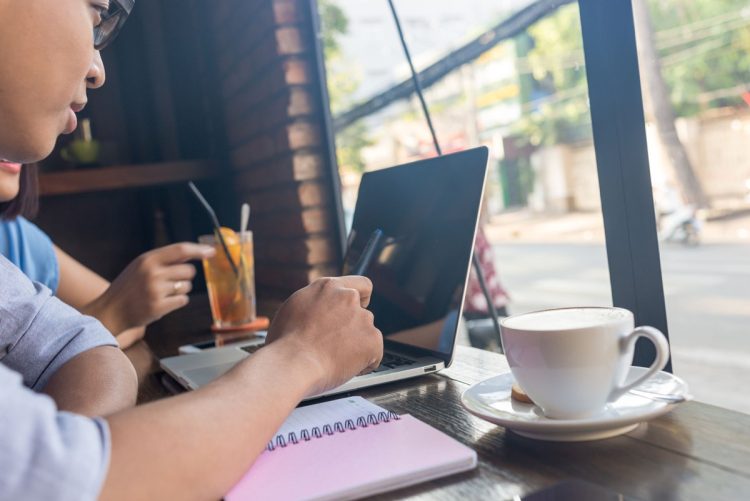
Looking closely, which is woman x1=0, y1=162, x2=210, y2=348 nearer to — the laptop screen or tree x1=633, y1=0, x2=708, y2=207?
the laptop screen

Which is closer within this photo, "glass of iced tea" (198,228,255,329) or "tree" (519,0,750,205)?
"tree" (519,0,750,205)

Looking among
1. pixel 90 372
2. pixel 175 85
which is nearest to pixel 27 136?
pixel 90 372

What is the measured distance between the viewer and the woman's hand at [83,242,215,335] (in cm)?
138

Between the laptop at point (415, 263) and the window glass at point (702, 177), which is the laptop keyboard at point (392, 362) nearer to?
the laptop at point (415, 263)

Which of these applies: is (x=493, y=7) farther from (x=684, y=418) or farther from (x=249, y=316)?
(x=684, y=418)

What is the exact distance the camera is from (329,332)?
0.68m

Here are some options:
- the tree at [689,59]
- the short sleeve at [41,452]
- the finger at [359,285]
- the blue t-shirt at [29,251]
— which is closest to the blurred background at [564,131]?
the tree at [689,59]

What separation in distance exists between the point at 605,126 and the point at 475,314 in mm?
872

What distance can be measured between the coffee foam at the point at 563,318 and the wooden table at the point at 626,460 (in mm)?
97

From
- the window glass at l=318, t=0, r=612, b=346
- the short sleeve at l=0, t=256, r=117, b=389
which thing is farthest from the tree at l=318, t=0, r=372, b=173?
the short sleeve at l=0, t=256, r=117, b=389

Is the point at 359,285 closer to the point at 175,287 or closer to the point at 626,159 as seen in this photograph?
the point at 626,159

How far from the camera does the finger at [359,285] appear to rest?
2.47 feet

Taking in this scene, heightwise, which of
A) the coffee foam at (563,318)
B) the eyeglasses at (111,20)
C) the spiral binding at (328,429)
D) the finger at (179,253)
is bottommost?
the spiral binding at (328,429)

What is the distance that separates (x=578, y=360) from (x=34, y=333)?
0.59 meters
